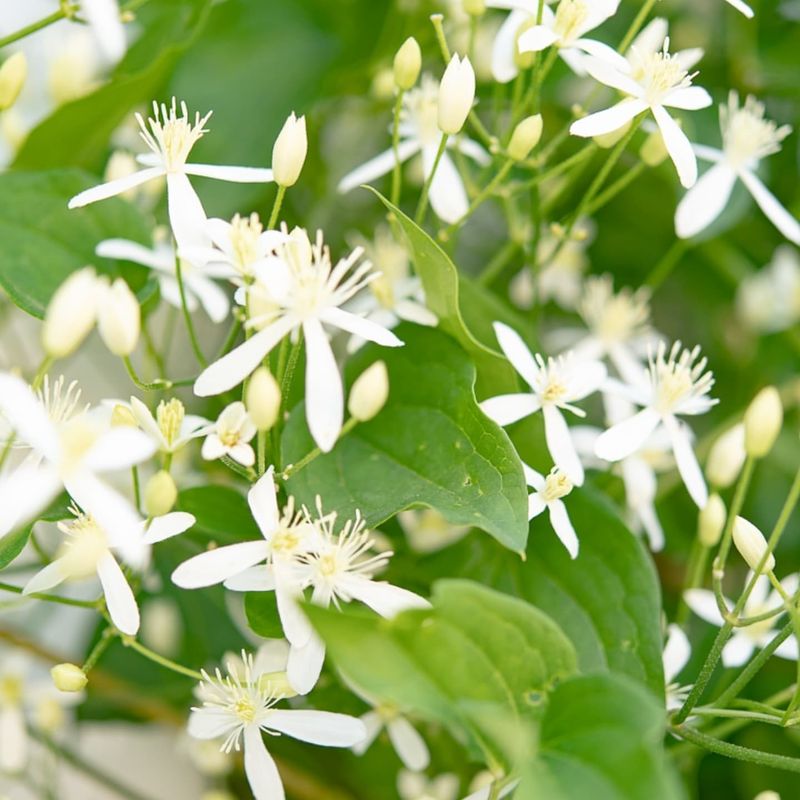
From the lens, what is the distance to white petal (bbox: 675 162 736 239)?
1.87 ft

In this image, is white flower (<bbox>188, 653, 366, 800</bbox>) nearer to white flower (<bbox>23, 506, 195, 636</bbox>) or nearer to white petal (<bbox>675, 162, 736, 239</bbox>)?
white flower (<bbox>23, 506, 195, 636</bbox>)

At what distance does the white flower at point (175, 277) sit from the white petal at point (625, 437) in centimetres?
20

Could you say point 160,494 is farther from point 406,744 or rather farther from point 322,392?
point 406,744

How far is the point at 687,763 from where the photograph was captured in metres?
0.60

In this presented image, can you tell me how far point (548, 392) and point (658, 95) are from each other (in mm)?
141

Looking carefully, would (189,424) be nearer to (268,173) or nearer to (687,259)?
(268,173)

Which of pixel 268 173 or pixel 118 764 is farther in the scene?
pixel 118 764

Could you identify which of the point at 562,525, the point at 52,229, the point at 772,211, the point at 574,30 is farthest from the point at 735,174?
→ the point at 52,229

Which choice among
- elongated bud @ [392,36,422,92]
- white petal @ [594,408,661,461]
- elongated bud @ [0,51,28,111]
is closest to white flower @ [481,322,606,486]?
white petal @ [594,408,661,461]

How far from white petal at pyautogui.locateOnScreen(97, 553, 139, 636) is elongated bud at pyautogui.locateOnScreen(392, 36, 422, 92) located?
25cm

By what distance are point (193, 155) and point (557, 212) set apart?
30 cm

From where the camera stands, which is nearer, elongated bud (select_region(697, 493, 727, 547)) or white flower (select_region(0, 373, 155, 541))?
white flower (select_region(0, 373, 155, 541))

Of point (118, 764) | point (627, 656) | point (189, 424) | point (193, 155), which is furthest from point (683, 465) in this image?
point (118, 764)

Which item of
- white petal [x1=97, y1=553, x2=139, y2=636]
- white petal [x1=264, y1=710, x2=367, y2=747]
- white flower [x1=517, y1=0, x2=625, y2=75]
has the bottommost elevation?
white petal [x1=264, y1=710, x2=367, y2=747]
